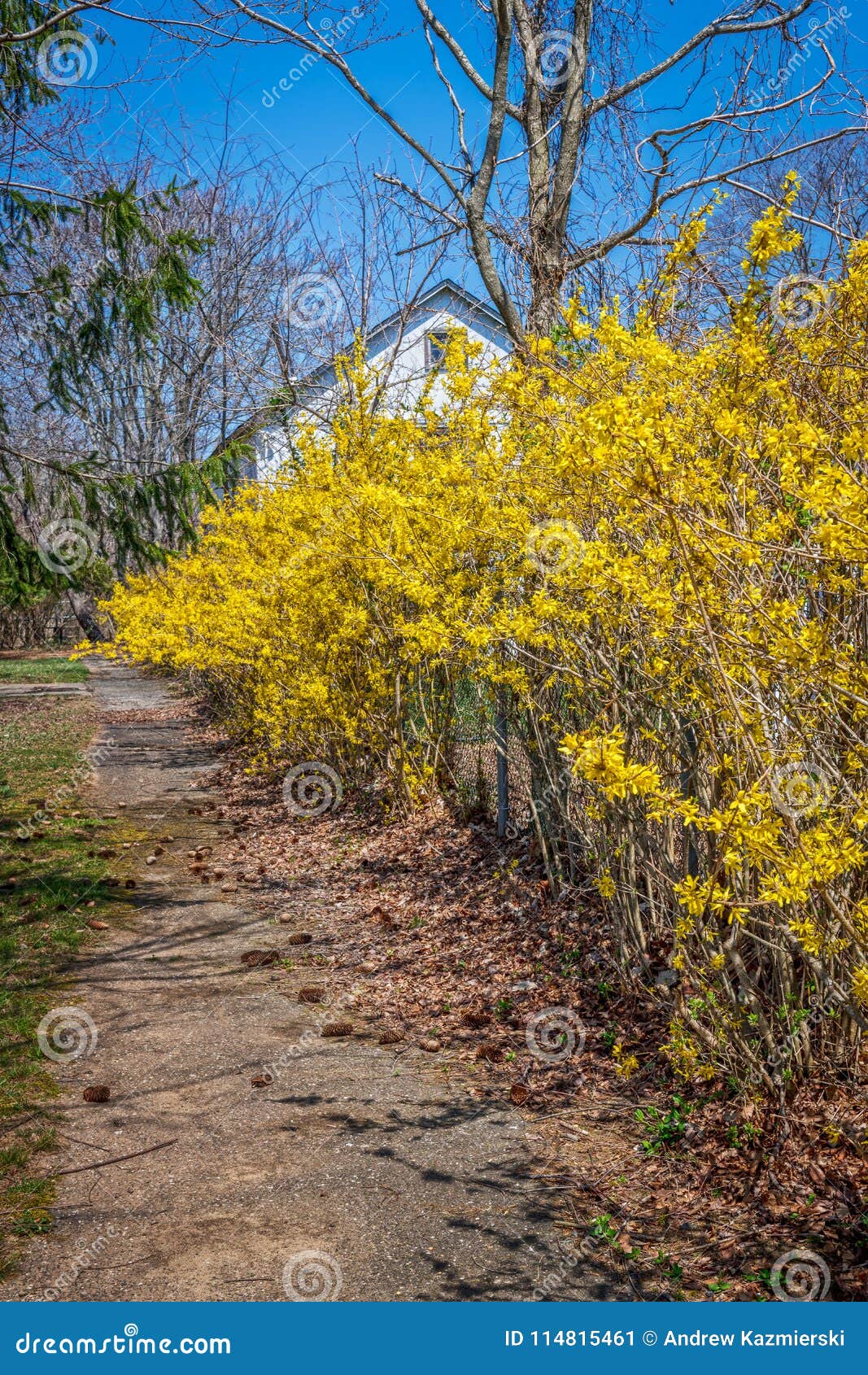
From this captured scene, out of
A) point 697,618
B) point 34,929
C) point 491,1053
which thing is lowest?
point 491,1053

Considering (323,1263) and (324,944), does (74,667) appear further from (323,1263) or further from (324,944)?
(323,1263)

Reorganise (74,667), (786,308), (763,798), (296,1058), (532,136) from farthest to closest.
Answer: (74,667)
(532,136)
(296,1058)
(786,308)
(763,798)

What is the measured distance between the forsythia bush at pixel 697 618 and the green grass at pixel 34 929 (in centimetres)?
218

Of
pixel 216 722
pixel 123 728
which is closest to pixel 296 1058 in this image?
pixel 216 722

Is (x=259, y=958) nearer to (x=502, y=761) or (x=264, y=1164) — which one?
(x=502, y=761)

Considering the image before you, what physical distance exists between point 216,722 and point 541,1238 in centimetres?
1246

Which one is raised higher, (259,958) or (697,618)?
(697,618)

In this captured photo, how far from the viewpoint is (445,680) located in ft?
23.4

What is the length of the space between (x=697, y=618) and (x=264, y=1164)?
7.30 feet

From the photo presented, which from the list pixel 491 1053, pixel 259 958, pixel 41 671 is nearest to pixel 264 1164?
pixel 491 1053

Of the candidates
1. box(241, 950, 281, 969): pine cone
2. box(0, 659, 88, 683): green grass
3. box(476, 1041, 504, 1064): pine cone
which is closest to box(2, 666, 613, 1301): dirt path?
box(241, 950, 281, 969): pine cone

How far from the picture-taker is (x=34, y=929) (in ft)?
18.5

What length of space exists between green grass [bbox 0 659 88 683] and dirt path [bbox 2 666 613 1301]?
65.2ft

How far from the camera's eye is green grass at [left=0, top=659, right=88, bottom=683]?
931 inches
